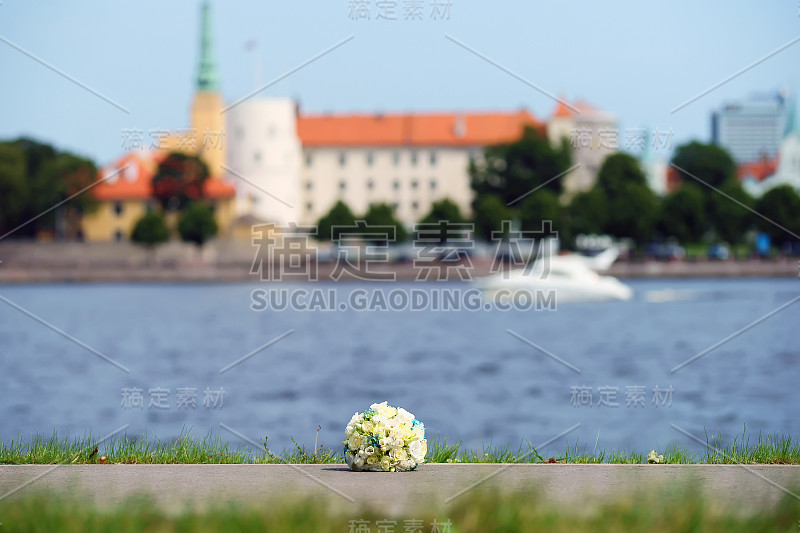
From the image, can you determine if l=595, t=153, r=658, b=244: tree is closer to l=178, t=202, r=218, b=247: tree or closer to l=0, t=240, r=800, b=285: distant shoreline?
l=0, t=240, r=800, b=285: distant shoreline

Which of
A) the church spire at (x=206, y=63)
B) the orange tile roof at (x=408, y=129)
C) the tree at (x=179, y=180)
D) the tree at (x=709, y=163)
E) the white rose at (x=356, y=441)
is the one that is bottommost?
the white rose at (x=356, y=441)

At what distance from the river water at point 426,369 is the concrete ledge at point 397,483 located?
2211 mm

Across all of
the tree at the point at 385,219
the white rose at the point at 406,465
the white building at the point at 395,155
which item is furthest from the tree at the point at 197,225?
the white rose at the point at 406,465

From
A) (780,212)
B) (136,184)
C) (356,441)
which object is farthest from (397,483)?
(136,184)

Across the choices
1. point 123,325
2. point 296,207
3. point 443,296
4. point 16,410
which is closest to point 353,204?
point 296,207

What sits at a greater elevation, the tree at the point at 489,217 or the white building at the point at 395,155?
the white building at the point at 395,155

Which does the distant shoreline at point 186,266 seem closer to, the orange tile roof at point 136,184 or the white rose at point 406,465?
the orange tile roof at point 136,184

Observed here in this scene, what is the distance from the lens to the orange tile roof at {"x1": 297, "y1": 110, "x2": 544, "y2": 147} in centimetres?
12925

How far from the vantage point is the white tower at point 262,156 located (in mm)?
116188

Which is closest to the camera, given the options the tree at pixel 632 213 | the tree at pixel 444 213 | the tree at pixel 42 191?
the tree at pixel 632 213

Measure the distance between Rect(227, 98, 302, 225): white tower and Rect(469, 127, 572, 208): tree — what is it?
2026 centimetres

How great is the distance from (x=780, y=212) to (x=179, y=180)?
5186 cm

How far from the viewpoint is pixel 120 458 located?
912 centimetres

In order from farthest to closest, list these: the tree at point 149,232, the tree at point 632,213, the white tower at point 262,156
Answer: the white tower at point 262,156 → the tree at point 149,232 → the tree at point 632,213
